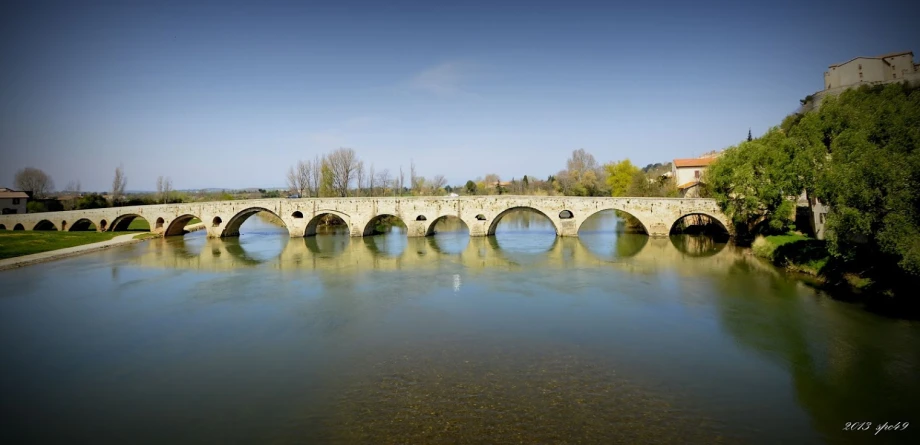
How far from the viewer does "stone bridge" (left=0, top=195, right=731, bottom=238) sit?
32156 mm

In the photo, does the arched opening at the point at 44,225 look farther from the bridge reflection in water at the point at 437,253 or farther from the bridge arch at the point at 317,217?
the bridge arch at the point at 317,217

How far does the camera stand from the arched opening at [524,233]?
3039 cm

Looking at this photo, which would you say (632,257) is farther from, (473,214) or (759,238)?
(473,214)

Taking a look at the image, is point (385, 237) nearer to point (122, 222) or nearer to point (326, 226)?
point (326, 226)

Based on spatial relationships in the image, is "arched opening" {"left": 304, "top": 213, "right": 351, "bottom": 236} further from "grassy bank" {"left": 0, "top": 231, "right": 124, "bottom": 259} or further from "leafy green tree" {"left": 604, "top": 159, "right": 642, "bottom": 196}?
"leafy green tree" {"left": 604, "top": 159, "right": 642, "bottom": 196}

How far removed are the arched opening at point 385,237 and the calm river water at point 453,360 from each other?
828 centimetres

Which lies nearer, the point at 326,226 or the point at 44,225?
the point at 44,225

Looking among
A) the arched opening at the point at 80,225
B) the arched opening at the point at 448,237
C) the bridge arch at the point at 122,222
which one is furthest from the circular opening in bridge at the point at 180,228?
the arched opening at the point at 448,237

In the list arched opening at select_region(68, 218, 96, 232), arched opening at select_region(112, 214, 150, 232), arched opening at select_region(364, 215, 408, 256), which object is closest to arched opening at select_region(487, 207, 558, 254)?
arched opening at select_region(364, 215, 408, 256)

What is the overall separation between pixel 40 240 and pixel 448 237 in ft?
95.5

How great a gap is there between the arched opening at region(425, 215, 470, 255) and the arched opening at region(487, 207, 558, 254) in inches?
98.5

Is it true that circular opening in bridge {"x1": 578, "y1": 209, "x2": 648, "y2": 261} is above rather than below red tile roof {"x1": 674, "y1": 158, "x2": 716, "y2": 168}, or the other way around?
below

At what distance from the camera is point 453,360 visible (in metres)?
11.0

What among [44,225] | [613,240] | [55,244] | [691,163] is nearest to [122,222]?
[44,225]
